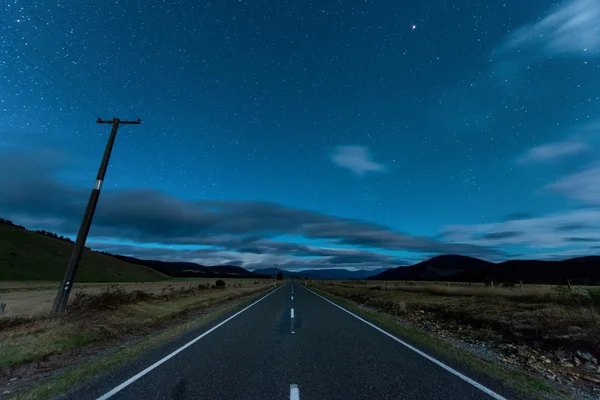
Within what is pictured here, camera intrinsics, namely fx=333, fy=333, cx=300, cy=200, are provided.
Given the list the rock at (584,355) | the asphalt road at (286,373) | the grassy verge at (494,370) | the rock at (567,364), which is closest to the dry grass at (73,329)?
the asphalt road at (286,373)

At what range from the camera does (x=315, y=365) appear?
7324 millimetres

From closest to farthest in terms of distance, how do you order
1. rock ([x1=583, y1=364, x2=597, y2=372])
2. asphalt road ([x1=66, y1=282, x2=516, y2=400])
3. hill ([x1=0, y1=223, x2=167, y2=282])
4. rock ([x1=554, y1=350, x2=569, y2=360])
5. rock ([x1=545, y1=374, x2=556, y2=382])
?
asphalt road ([x1=66, y1=282, x2=516, y2=400])
rock ([x1=545, y1=374, x2=556, y2=382])
rock ([x1=583, y1=364, x2=597, y2=372])
rock ([x1=554, y1=350, x2=569, y2=360])
hill ([x1=0, y1=223, x2=167, y2=282])

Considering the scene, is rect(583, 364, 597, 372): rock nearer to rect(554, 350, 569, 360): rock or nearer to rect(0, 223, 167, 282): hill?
rect(554, 350, 569, 360): rock

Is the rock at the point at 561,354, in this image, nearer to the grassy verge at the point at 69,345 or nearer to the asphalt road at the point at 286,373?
the asphalt road at the point at 286,373

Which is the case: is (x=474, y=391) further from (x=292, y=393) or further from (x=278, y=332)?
(x=278, y=332)

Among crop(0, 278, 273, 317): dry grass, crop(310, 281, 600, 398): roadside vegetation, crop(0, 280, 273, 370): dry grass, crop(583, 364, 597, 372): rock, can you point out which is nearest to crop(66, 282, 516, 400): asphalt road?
crop(310, 281, 600, 398): roadside vegetation

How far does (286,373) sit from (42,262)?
11010cm

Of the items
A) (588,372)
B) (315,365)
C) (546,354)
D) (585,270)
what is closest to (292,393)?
(315,365)

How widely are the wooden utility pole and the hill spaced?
79.0m

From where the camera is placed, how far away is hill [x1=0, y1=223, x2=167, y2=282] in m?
80.4

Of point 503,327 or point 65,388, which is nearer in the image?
point 65,388

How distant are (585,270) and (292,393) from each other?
19652 cm

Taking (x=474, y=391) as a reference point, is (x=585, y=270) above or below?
above

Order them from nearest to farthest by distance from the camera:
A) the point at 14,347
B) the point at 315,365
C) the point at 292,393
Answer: the point at 292,393 < the point at 315,365 < the point at 14,347
